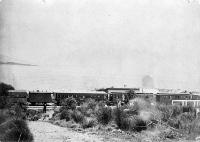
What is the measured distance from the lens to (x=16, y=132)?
39.8 feet

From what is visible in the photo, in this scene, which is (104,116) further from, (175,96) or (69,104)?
(175,96)

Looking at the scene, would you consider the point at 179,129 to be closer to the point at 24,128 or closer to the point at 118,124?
the point at 118,124

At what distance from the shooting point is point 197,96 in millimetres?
53438

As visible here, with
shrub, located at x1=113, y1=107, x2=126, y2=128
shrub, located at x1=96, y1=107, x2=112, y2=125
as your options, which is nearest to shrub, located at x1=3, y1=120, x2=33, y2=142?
shrub, located at x1=113, y1=107, x2=126, y2=128

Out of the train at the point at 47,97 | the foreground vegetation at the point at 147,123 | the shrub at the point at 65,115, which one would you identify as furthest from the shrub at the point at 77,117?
the train at the point at 47,97

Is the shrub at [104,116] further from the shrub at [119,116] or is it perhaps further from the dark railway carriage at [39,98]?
the dark railway carriage at [39,98]

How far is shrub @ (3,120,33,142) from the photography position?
11.7 meters

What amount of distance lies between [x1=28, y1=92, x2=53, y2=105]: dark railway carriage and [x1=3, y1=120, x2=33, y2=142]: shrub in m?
32.5

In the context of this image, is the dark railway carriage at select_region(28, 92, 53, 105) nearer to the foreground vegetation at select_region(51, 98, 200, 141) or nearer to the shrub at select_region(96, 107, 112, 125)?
the foreground vegetation at select_region(51, 98, 200, 141)

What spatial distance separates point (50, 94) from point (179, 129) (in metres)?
33.3

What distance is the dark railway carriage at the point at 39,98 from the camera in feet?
147

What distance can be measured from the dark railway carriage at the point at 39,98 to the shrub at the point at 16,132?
32.5 metres

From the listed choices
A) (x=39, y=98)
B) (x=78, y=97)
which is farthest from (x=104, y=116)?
(x=78, y=97)

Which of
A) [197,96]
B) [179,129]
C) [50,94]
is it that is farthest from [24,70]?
[179,129]
